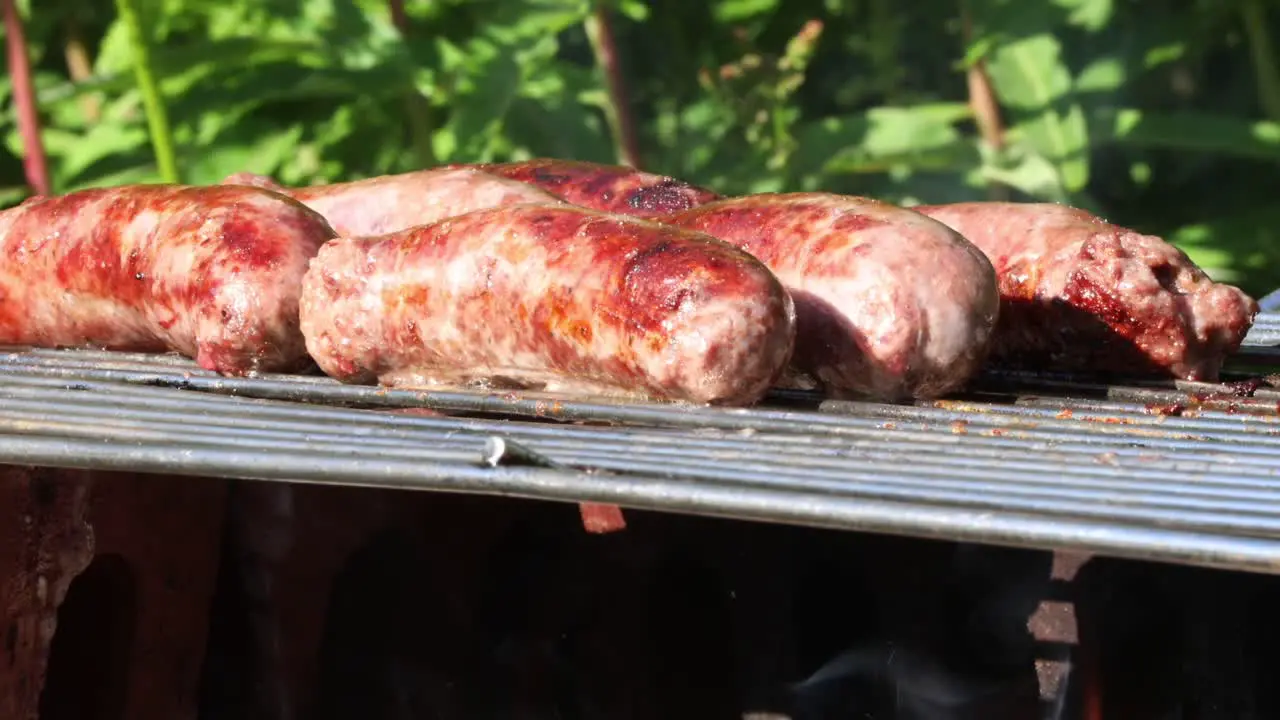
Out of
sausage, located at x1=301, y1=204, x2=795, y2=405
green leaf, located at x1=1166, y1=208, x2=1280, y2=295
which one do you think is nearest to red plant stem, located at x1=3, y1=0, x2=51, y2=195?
sausage, located at x1=301, y1=204, x2=795, y2=405

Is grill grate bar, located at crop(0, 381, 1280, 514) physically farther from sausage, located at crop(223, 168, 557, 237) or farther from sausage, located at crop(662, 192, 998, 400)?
sausage, located at crop(223, 168, 557, 237)

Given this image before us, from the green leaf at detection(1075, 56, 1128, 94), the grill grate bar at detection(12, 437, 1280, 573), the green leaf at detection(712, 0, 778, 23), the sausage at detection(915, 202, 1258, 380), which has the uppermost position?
the grill grate bar at detection(12, 437, 1280, 573)

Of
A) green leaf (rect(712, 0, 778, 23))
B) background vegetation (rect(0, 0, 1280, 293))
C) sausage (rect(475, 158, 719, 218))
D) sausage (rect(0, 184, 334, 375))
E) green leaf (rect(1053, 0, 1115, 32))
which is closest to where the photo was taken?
sausage (rect(0, 184, 334, 375))

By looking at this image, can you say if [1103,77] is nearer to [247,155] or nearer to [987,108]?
[987,108]

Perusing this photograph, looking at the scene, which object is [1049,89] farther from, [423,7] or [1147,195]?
[423,7]

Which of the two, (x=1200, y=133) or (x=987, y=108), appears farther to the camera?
(x=987, y=108)

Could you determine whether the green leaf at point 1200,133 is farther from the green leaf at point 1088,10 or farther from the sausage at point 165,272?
the sausage at point 165,272

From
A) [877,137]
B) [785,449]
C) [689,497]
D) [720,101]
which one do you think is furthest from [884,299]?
[877,137]
